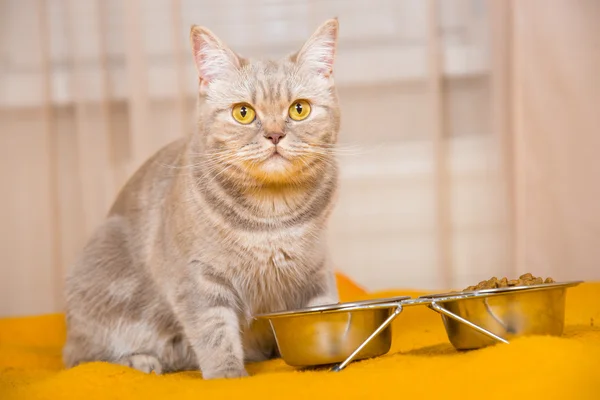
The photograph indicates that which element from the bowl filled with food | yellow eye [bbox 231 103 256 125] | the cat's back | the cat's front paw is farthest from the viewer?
the cat's back

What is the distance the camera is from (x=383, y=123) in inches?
105

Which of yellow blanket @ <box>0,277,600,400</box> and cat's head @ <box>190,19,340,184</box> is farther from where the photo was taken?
cat's head @ <box>190,19,340,184</box>

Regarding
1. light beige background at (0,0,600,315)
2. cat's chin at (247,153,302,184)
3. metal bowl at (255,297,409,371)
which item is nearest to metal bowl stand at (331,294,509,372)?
metal bowl at (255,297,409,371)

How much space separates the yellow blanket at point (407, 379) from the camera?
0.97 metres

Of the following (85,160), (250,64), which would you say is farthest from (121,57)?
(250,64)

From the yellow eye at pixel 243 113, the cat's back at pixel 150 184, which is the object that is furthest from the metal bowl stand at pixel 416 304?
the cat's back at pixel 150 184

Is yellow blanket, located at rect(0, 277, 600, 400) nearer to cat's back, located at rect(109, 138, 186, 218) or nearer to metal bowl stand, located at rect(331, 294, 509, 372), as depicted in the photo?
metal bowl stand, located at rect(331, 294, 509, 372)

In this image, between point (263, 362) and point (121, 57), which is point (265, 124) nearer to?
point (263, 362)

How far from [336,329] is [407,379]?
225 mm

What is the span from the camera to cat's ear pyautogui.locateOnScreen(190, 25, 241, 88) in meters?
1.52

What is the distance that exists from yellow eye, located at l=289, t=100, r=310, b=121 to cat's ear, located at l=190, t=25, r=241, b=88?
0.53 ft

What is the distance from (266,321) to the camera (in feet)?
5.18

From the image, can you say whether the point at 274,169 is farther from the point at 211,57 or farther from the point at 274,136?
the point at 211,57

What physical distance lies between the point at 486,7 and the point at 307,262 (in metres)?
1.51
